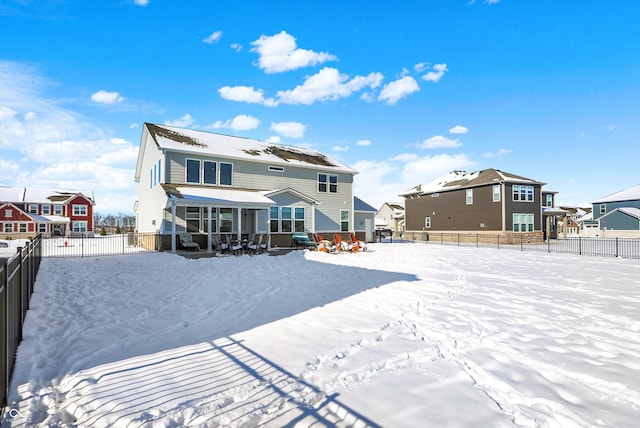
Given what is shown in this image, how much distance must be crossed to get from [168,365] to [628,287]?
38.8ft

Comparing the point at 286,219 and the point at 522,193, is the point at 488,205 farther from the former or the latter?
the point at 286,219

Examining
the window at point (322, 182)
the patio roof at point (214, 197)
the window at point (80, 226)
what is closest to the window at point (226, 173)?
the patio roof at point (214, 197)

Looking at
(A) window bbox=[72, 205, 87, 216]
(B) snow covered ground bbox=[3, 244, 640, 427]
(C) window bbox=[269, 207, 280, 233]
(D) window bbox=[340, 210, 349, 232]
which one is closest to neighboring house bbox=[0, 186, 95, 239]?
(A) window bbox=[72, 205, 87, 216]

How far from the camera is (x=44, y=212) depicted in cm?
4584

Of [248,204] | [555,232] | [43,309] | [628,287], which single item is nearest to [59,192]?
[248,204]

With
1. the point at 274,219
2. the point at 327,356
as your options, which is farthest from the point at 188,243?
the point at 327,356

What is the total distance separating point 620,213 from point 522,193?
813 inches

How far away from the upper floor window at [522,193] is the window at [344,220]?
51.9ft

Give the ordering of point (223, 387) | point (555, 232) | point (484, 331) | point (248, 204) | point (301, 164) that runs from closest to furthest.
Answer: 1. point (223, 387)
2. point (484, 331)
3. point (248, 204)
4. point (301, 164)
5. point (555, 232)

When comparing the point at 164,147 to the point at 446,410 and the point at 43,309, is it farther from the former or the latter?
the point at 446,410

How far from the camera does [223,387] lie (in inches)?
146

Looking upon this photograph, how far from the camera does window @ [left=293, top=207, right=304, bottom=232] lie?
2229cm

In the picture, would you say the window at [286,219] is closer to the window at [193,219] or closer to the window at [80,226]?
the window at [193,219]

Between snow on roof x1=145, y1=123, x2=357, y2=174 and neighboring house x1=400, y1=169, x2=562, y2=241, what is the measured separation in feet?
44.6
